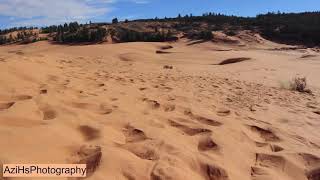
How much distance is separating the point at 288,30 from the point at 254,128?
1952cm

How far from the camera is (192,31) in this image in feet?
74.1

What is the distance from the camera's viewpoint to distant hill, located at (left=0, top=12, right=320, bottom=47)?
20.9 meters

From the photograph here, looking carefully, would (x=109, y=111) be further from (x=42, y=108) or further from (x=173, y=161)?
(x=173, y=161)

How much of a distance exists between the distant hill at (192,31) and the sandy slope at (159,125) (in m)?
13.3

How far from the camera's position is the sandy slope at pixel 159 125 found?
338 centimetres

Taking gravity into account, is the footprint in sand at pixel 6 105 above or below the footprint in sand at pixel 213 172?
above

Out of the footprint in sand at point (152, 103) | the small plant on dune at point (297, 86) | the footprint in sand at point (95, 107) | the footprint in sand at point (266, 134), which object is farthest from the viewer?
the small plant on dune at point (297, 86)

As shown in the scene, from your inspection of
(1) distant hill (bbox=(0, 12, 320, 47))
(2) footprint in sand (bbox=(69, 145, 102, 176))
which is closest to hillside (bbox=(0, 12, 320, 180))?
(2) footprint in sand (bbox=(69, 145, 102, 176))

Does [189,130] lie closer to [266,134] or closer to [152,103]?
[266,134]

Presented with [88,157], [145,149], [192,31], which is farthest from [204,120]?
[192,31]

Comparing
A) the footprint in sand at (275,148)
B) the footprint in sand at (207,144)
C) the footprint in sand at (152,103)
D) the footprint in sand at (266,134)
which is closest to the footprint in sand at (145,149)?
the footprint in sand at (207,144)

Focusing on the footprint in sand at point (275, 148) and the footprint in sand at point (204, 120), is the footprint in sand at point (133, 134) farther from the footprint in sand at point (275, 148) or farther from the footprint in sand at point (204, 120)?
the footprint in sand at point (275, 148)

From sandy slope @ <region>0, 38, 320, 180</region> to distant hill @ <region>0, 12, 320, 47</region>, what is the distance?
13312mm

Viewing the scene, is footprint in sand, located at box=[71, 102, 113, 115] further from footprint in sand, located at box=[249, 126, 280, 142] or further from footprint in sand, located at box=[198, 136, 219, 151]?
footprint in sand, located at box=[249, 126, 280, 142]
